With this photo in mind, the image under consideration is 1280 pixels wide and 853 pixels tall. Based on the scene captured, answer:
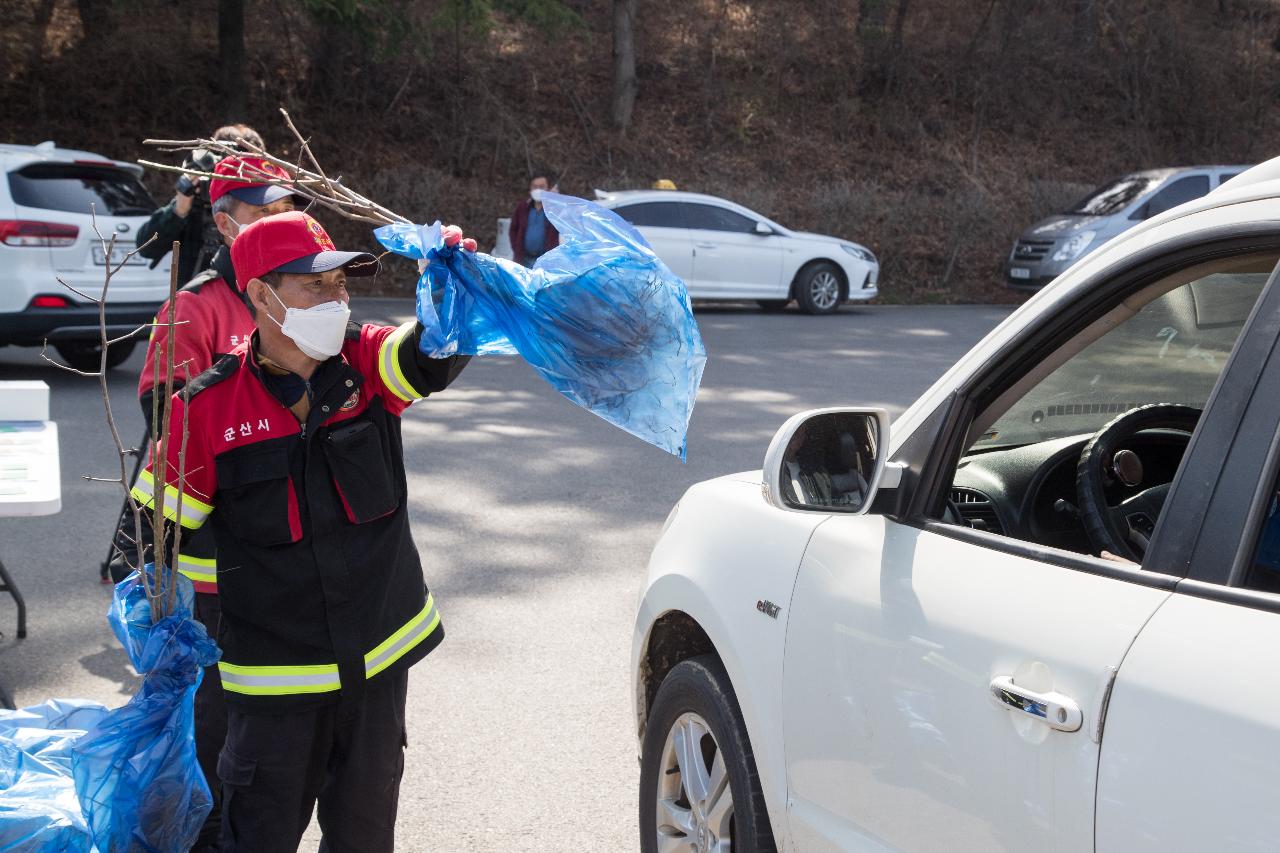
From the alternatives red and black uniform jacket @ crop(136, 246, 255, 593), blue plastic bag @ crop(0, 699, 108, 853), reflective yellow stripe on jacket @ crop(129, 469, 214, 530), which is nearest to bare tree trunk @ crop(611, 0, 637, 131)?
red and black uniform jacket @ crop(136, 246, 255, 593)

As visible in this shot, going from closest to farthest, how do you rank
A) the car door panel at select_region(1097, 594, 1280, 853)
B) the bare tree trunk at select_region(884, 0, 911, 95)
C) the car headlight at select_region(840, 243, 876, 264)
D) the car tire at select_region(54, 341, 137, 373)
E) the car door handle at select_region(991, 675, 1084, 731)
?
the car door panel at select_region(1097, 594, 1280, 853) < the car door handle at select_region(991, 675, 1084, 731) < the car tire at select_region(54, 341, 137, 373) < the car headlight at select_region(840, 243, 876, 264) < the bare tree trunk at select_region(884, 0, 911, 95)

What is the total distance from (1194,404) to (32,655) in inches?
172

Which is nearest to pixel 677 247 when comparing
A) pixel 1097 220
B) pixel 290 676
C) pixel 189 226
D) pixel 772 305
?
pixel 772 305

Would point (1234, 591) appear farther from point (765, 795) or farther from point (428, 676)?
point (428, 676)

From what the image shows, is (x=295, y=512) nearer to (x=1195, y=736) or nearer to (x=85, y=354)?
(x=1195, y=736)

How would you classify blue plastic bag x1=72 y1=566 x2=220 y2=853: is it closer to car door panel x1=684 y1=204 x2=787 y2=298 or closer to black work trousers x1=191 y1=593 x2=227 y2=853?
black work trousers x1=191 y1=593 x2=227 y2=853

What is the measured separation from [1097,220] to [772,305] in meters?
4.92

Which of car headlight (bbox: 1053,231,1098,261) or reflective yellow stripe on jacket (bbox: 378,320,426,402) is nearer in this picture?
reflective yellow stripe on jacket (bbox: 378,320,426,402)

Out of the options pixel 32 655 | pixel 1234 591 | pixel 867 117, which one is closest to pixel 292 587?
pixel 1234 591

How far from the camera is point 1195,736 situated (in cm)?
170

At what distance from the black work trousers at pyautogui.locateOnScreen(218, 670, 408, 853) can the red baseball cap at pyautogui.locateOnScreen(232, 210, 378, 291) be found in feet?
3.00

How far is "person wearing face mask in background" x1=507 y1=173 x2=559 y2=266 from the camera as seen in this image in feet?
48.8

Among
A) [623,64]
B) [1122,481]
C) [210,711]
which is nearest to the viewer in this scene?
[1122,481]

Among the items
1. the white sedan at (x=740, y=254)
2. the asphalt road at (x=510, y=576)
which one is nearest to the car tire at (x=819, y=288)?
the white sedan at (x=740, y=254)
